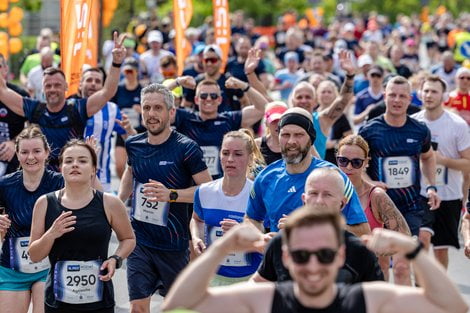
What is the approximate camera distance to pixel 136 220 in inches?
315

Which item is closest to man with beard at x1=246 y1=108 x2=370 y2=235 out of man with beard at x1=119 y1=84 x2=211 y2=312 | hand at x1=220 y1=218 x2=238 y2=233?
hand at x1=220 y1=218 x2=238 y2=233

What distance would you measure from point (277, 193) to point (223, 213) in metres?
1.04

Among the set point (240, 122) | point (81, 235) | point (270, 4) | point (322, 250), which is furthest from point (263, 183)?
point (270, 4)

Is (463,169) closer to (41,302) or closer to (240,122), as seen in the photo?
(240,122)

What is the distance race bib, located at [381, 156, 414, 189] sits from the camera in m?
9.04

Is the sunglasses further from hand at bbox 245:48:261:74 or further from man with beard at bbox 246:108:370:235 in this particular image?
man with beard at bbox 246:108:370:235

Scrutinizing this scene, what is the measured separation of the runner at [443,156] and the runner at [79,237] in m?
3.97

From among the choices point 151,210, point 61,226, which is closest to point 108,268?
point 61,226

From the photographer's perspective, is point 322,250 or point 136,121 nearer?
point 322,250

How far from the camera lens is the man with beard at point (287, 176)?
6211mm

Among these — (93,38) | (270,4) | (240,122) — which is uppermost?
(270,4)

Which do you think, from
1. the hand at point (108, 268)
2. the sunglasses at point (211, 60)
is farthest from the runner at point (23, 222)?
the sunglasses at point (211, 60)

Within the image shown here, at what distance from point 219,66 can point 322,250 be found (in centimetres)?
897

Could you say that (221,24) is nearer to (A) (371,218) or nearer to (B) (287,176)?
(A) (371,218)
